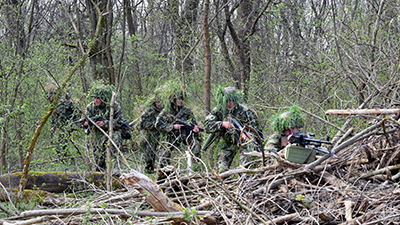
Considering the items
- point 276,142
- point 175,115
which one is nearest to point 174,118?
point 175,115

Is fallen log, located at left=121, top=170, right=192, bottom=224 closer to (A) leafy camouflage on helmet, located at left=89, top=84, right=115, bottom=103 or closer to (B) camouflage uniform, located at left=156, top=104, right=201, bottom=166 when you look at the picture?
(B) camouflage uniform, located at left=156, top=104, right=201, bottom=166

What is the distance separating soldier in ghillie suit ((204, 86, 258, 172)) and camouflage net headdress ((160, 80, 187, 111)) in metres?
1.35

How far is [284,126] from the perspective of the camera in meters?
5.45

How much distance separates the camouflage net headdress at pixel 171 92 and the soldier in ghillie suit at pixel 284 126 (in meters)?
2.92

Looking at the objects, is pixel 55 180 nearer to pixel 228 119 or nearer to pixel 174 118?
pixel 174 118

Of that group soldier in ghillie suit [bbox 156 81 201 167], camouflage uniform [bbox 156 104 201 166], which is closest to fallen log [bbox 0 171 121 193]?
soldier in ghillie suit [bbox 156 81 201 167]

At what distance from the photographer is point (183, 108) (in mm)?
8305

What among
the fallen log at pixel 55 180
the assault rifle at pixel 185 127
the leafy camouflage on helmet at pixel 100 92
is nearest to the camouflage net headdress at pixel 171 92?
the assault rifle at pixel 185 127

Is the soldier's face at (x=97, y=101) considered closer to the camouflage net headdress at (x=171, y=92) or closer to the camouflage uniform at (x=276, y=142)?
the camouflage net headdress at (x=171, y=92)

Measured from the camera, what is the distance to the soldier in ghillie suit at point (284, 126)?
5.42 meters

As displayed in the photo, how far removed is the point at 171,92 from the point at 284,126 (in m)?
3.17

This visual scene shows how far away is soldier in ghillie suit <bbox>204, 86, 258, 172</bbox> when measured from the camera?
6.75m

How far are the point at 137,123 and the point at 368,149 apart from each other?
245 inches

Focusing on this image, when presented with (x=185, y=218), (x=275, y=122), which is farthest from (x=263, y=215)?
(x=275, y=122)
